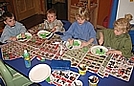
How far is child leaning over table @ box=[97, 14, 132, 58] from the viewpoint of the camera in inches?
69.7

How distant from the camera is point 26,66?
1579 millimetres

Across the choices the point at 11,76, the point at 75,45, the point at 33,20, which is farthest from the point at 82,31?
the point at 33,20

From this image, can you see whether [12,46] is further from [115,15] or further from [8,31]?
[115,15]

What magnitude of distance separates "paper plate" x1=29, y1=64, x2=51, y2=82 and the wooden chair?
0.15 metres

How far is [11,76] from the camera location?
4.66 ft

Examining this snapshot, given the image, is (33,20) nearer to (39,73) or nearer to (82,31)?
(82,31)

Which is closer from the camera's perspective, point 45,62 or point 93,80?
point 93,80

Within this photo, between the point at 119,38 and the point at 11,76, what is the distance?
121 cm

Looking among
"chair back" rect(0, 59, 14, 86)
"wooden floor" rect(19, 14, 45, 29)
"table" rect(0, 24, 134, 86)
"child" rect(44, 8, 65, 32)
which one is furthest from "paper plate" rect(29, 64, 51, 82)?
"wooden floor" rect(19, 14, 45, 29)

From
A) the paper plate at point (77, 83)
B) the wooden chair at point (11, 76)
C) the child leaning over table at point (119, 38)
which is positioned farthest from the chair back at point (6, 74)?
the child leaning over table at point (119, 38)

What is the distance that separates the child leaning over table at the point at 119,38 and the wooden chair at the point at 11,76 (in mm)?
892

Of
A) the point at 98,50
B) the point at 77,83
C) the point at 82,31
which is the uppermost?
the point at 82,31

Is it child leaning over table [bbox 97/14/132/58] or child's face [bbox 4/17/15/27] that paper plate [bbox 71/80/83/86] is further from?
child's face [bbox 4/17/15/27]

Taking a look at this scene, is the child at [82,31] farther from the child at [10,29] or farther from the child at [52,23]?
the child at [10,29]
